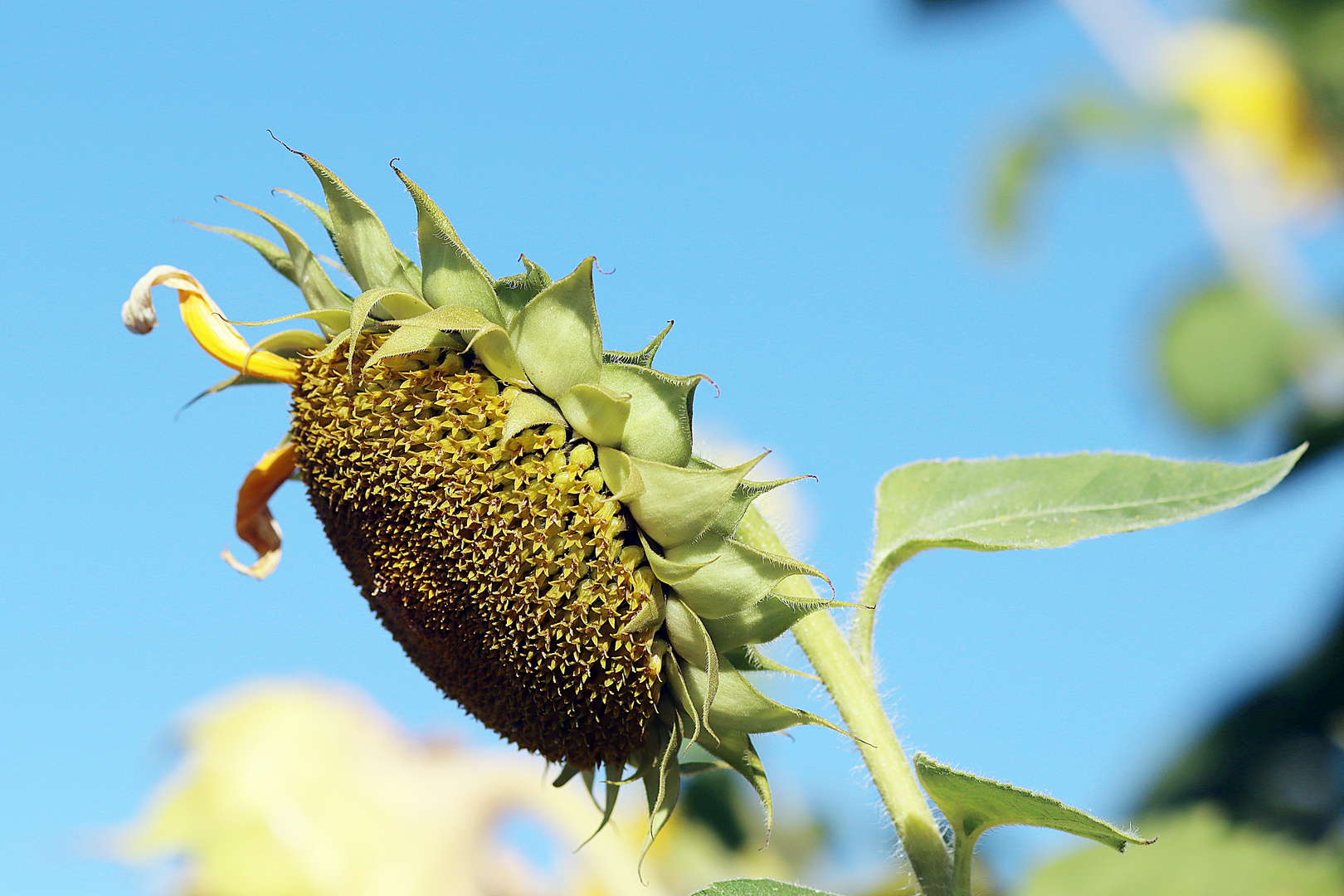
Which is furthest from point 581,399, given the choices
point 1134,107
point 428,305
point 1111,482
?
point 1134,107

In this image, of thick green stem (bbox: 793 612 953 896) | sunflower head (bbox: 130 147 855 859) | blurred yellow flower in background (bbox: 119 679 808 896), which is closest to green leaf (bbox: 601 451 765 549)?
sunflower head (bbox: 130 147 855 859)

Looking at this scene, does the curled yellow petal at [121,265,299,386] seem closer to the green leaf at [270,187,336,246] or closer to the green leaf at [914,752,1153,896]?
the green leaf at [270,187,336,246]

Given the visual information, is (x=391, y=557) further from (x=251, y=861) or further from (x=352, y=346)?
(x=251, y=861)

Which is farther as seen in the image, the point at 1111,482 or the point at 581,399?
the point at 1111,482

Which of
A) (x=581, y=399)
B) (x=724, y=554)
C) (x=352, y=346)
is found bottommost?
(x=724, y=554)

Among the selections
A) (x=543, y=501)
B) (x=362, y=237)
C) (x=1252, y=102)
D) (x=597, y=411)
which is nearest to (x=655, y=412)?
(x=597, y=411)

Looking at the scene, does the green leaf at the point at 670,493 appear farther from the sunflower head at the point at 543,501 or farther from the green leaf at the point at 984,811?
the green leaf at the point at 984,811

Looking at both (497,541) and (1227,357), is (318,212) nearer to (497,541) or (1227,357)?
(497,541)

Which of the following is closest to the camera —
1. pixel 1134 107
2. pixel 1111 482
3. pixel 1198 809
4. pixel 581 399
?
pixel 581 399
